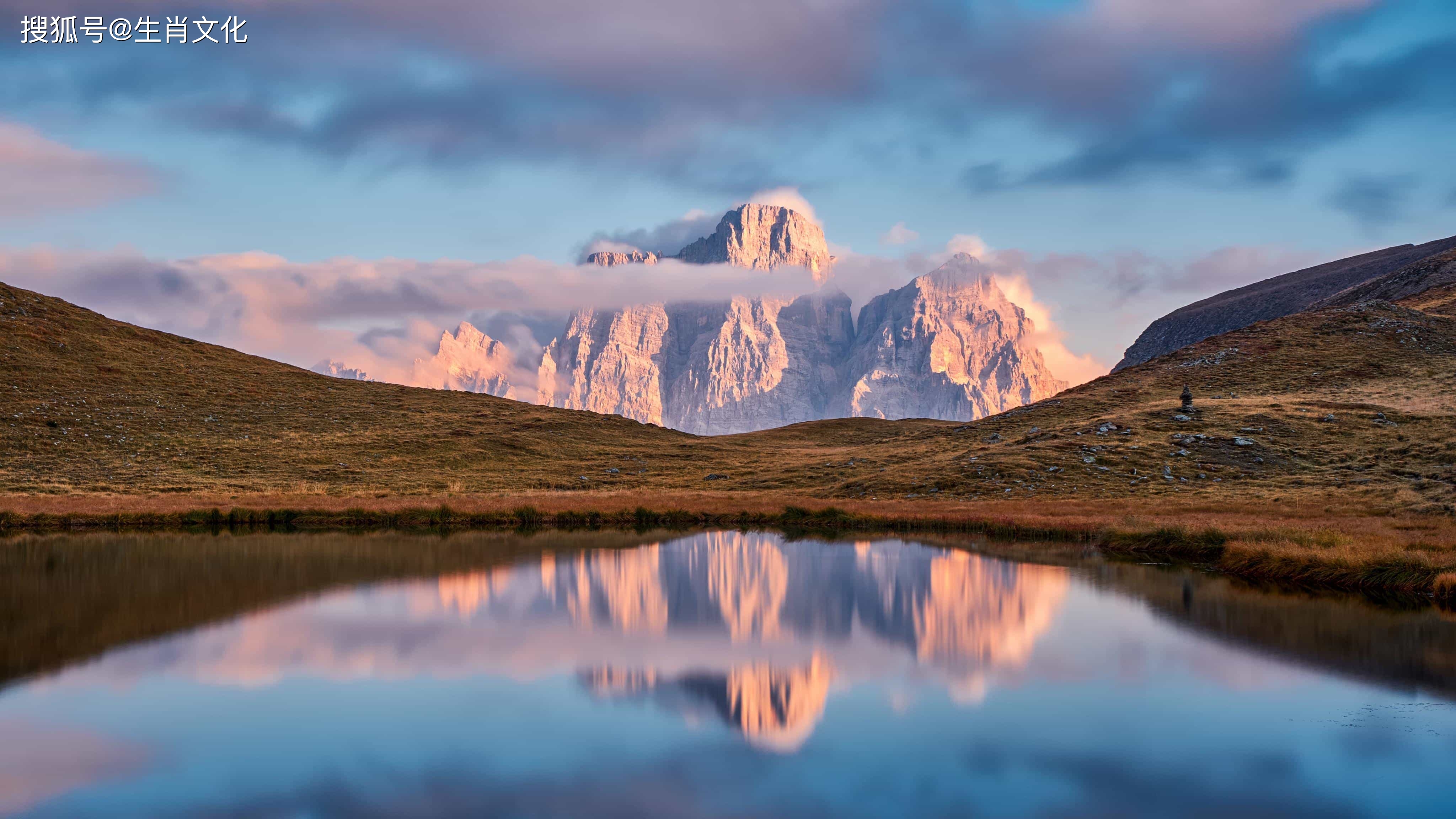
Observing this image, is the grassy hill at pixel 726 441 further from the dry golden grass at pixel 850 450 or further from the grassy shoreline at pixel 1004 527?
the grassy shoreline at pixel 1004 527

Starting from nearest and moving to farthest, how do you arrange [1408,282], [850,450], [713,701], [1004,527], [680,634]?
[713,701] < [680,634] < [1004,527] < [850,450] < [1408,282]

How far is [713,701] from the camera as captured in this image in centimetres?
1644

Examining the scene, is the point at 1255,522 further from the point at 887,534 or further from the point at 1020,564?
the point at 887,534

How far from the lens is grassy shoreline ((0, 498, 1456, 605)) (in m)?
29.9

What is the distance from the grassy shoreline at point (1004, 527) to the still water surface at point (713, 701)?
134 inches

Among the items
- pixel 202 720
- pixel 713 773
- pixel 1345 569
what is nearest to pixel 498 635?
pixel 202 720

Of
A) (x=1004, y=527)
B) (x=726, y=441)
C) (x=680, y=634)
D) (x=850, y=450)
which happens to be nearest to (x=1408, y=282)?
(x=850, y=450)

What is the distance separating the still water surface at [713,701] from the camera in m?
12.1

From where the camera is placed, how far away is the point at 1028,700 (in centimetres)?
1702

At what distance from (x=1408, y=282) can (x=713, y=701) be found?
157322 millimetres

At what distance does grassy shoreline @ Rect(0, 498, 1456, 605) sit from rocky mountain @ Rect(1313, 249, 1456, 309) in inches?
4076

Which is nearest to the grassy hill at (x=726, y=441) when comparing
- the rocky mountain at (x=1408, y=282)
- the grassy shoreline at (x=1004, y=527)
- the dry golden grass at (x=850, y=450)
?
the dry golden grass at (x=850, y=450)

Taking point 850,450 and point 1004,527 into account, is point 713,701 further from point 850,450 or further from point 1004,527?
point 850,450

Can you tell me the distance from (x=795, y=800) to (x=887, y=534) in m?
38.8
